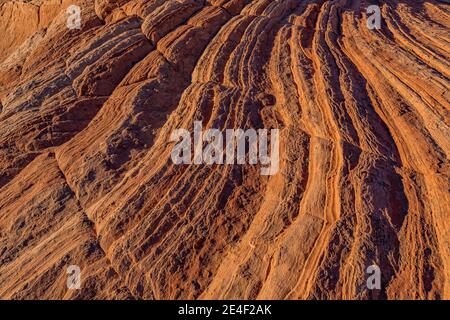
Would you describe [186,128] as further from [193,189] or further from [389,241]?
[389,241]

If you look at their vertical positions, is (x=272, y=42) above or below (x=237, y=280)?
above

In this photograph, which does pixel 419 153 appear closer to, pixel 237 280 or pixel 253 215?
pixel 253 215

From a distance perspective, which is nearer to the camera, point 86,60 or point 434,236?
point 434,236

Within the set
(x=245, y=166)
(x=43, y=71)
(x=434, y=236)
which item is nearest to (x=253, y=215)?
(x=245, y=166)

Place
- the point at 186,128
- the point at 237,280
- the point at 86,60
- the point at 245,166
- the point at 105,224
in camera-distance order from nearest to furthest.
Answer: the point at 237,280 < the point at 105,224 < the point at 245,166 < the point at 186,128 < the point at 86,60

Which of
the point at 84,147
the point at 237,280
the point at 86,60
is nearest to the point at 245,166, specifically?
the point at 237,280

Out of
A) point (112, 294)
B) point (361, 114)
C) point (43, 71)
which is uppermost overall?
point (43, 71)

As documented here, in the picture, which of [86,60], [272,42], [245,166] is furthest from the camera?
[272,42]
